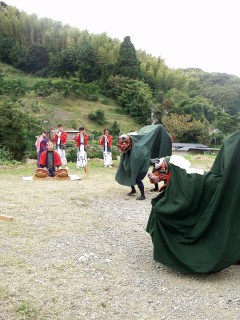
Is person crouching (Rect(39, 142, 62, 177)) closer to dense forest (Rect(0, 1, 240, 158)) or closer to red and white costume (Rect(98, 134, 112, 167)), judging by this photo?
red and white costume (Rect(98, 134, 112, 167))

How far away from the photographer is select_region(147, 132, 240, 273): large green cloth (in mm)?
4414

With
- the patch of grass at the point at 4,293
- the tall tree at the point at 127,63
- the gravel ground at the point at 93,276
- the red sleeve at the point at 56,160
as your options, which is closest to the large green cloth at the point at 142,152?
the gravel ground at the point at 93,276

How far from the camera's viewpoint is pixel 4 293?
13.2ft

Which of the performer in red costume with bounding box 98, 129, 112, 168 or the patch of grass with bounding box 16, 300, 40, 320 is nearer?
the patch of grass with bounding box 16, 300, 40, 320

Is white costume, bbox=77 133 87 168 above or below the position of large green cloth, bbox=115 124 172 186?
below

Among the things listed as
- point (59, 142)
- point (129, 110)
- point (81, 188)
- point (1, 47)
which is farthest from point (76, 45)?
point (81, 188)

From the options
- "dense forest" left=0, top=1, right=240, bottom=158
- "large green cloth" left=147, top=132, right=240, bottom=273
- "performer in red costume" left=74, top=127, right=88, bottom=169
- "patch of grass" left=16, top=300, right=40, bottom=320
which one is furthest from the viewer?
"dense forest" left=0, top=1, right=240, bottom=158

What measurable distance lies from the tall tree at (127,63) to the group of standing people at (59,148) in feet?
144

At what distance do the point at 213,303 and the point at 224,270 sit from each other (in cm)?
95

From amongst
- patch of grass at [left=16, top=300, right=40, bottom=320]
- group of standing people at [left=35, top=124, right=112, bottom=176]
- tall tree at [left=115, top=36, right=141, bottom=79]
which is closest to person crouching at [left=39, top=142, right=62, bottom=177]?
group of standing people at [left=35, top=124, right=112, bottom=176]

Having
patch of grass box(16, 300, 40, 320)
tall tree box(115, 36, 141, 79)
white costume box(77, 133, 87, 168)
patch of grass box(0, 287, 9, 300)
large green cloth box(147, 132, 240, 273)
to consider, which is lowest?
white costume box(77, 133, 87, 168)

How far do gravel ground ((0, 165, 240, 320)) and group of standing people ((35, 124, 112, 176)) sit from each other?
4016 millimetres

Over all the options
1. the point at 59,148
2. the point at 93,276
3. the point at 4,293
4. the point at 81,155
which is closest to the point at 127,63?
the point at 81,155

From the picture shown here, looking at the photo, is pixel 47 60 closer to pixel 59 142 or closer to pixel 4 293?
pixel 59 142
